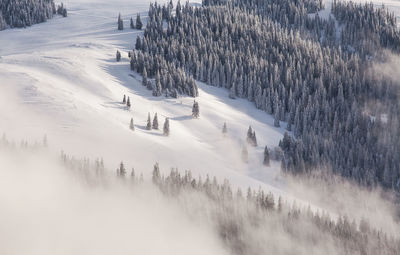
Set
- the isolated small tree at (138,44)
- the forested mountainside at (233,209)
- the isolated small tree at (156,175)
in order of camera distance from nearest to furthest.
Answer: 1. the isolated small tree at (156,175)
2. the forested mountainside at (233,209)
3. the isolated small tree at (138,44)

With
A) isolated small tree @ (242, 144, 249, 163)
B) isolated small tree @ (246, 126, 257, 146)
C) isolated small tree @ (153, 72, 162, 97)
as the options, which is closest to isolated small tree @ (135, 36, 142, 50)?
isolated small tree @ (153, 72, 162, 97)

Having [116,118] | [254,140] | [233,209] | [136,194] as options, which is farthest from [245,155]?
[136,194]

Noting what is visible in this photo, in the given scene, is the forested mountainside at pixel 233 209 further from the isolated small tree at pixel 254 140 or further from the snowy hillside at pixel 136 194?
the isolated small tree at pixel 254 140

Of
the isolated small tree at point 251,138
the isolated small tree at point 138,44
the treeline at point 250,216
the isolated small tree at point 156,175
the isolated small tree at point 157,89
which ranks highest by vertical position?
the isolated small tree at point 138,44

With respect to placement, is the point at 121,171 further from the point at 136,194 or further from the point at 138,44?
the point at 138,44

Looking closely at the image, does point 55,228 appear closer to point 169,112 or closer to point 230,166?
point 230,166

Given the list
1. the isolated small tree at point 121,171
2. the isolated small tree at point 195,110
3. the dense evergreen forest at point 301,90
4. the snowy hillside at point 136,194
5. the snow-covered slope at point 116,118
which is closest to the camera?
the isolated small tree at point 121,171

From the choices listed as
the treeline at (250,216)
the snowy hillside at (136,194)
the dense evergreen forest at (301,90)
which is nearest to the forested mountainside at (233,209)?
the treeline at (250,216)
